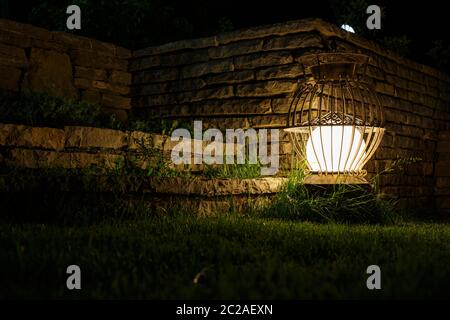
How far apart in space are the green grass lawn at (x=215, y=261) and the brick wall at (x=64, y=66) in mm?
3251

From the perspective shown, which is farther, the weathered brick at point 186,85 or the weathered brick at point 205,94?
the weathered brick at point 186,85

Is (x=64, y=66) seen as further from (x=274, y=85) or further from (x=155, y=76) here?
(x=274, y=85)

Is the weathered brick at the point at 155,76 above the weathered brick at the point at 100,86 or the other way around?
above

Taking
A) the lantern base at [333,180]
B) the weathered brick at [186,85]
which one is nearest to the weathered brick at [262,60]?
the weathered brick at [186,85]

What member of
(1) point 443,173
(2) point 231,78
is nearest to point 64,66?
(2) point 231,78

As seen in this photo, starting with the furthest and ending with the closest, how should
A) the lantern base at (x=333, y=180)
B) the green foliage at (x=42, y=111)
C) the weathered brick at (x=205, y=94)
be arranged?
the weathered brick at (x=205, y=94) → the lantern base at (x=333, y=180) → the green foliage at (x=42, y=111)

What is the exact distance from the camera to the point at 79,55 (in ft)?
23.5

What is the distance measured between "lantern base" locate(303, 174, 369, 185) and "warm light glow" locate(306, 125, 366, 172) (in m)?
0.09

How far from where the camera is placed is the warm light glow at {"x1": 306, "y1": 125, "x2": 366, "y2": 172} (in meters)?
5.37

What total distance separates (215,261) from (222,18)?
7936mm

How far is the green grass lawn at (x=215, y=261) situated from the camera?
234 cm

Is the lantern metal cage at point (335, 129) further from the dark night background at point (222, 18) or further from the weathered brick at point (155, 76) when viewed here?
the dark night background at point (222, 18)

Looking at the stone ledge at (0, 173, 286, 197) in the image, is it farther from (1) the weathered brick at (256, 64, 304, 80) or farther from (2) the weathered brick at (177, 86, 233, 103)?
(2) the weathered brick at (177, 86, 233, 103)
